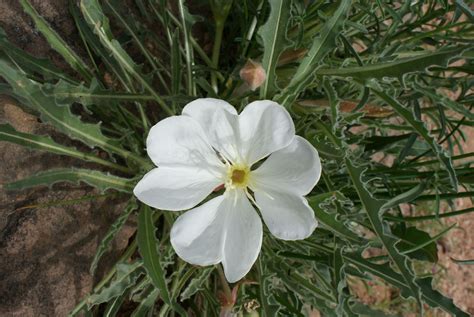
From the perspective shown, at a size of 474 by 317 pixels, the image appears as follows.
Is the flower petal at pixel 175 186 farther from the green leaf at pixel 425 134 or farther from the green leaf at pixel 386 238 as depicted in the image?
the green leaf at pixel 425 134

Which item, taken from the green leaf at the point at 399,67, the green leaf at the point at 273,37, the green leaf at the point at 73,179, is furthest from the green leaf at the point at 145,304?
the green leaf at the point at 399,67

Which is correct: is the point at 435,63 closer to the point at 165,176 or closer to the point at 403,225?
the point at 165,176

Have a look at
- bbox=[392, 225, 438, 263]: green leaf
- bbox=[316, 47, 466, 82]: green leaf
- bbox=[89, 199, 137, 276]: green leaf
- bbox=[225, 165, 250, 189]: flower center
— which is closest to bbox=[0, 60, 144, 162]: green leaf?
bbox=[89, 199, 137, 276]: green leaf

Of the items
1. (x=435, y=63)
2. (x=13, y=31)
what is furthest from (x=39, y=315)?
(x=435, y=63)

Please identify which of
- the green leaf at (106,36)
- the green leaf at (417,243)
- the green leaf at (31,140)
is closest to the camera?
the green leaf at (31,140)

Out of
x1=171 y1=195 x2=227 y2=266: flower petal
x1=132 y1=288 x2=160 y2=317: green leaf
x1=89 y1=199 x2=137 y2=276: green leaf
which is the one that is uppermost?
x1=171 y1=195 x2=227 y2=266: flower petal

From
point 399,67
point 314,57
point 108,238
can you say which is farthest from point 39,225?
point 399,67

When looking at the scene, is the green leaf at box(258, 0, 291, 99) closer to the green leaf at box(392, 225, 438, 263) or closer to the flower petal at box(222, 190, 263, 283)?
the flower petal at box(222, 190, 263, 283)

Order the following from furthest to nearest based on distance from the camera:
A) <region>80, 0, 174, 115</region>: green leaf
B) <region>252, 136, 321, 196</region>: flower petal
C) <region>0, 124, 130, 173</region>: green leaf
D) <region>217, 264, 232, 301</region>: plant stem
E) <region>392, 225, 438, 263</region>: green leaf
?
<region>392, 225, 438, 263</region>: green leaf < <region>217, 264, 232, 301</region>: plant stem < <region>80, 0, 174, 115</region>: green leaf < <region>0, 124, 130, 173</region>: green leaf < <region>252, 136, 321, 196</region>: flower petal
